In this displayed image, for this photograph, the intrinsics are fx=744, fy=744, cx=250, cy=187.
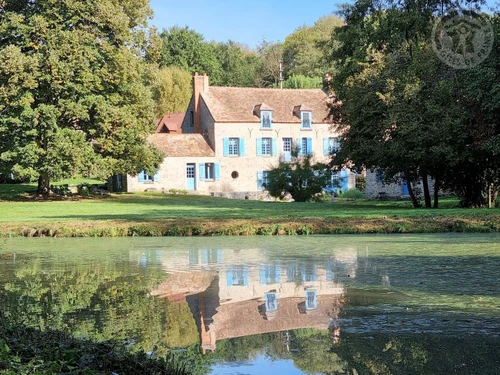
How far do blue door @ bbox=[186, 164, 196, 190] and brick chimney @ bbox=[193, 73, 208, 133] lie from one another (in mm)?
4571

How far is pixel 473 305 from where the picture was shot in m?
9.27

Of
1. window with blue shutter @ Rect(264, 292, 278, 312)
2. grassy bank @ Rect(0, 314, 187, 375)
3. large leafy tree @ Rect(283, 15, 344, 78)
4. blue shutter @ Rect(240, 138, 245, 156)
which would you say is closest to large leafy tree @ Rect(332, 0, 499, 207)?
window with blue shutter @ Rect(264, 292, 278, 312)

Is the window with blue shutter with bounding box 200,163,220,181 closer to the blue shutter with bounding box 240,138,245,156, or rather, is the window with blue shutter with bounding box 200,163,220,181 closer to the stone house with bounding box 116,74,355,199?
the stone house with bounding box 116,74,355,199

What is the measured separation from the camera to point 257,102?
182 feet

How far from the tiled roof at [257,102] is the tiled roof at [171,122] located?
10.6 meters

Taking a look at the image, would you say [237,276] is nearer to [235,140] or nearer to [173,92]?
[235,140]

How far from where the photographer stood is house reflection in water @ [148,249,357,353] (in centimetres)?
834

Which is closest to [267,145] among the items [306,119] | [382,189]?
[306,119]

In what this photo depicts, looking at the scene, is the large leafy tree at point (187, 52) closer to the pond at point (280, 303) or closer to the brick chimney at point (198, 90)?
the brick chimney at point (198, 90)

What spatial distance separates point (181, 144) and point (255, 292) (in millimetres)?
42291

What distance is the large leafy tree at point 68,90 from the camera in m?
36.6

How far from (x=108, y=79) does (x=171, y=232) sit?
64.7 ft

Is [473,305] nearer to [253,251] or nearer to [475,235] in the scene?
[253,251]

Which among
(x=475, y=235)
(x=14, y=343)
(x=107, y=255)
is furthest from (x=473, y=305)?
(x=475, y=235)
